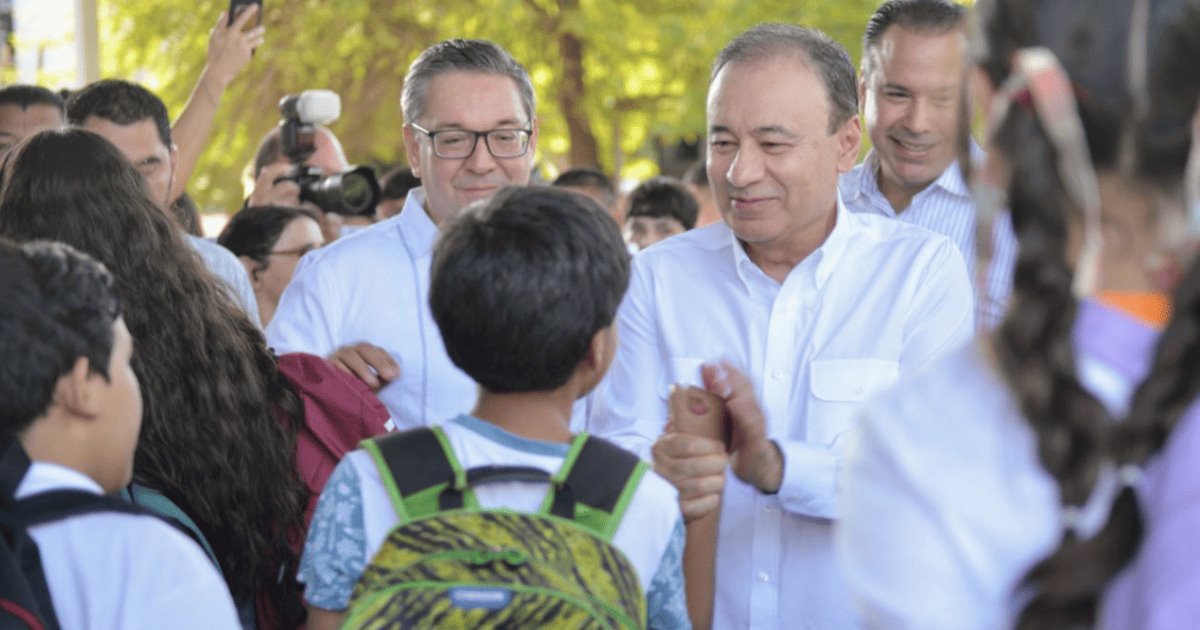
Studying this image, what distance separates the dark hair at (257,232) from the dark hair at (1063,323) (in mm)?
4827

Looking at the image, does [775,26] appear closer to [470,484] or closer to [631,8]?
[470,484]

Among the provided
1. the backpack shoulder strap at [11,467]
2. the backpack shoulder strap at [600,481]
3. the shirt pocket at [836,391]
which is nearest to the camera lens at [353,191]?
the shirt pocket at [836,391]

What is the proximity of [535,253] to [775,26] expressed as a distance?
1.19 meters

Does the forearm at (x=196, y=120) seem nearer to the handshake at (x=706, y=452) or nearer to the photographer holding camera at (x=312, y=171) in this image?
the photographer holding camera at (x=312, y=171)

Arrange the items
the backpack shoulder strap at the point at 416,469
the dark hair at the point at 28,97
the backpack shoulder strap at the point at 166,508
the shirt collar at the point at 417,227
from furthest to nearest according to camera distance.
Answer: the dark hair at the point at 28,97, the shirt collar at the point at 417,227, the backpack shoulder strap at the point at 166,508, the backpack shoulder strap at the point at 416,469

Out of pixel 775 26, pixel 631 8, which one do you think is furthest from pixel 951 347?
pixel 631 8

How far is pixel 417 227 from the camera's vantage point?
3754 millimetres

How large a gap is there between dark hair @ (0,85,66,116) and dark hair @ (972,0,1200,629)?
4919 millimetres

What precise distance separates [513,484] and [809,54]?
54.9 inches

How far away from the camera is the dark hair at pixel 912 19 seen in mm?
4246

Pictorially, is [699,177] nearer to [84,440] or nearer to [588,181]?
[588,181]

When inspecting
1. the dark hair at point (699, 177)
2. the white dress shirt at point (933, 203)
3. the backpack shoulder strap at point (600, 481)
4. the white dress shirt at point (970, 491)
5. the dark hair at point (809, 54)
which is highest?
the dark hair at point (809, 54)

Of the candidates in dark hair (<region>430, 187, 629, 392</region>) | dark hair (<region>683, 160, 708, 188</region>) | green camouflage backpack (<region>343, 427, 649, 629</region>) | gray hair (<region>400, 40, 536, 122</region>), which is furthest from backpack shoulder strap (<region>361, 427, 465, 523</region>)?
dark hair (<region>683, 160, 708, 188</region>)

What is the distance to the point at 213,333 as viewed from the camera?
2918 millimetres
